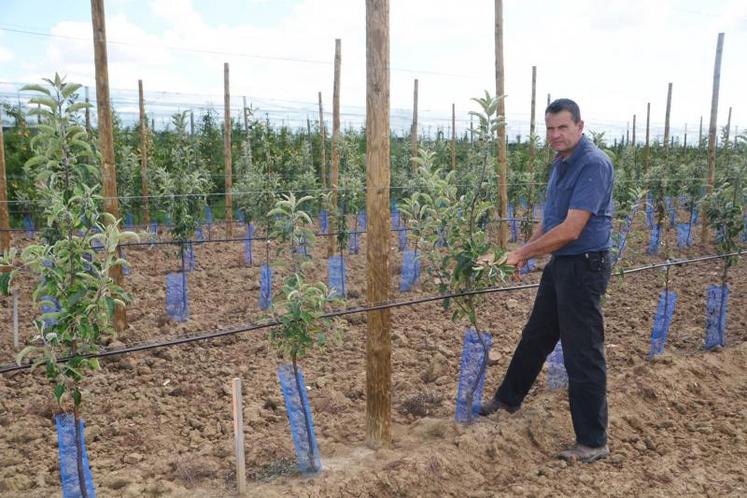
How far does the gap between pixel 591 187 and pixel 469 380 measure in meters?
1.63

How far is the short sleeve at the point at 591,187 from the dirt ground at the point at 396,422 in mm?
1324

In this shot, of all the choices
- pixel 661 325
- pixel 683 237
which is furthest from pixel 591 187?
pixel 683 237

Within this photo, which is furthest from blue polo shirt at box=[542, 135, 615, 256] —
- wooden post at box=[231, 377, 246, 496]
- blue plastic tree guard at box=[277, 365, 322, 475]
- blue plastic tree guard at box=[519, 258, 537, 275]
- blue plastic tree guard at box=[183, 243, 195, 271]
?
blue plastic tree guard at box=[183, 243, 195, 271]

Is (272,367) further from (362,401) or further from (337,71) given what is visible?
(337,71)

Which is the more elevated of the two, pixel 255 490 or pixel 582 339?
pixel 582 339

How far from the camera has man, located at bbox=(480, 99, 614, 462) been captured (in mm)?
3725

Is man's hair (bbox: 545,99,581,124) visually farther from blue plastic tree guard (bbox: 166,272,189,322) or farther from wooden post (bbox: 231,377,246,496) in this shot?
blue plastic tree guard (bbox: 166,272,189,322)

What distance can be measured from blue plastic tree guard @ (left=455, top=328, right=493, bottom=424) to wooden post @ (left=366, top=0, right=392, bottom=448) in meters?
0.63

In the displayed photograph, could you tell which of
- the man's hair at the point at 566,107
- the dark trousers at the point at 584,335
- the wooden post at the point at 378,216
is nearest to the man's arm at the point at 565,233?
the dark trousers at the point at 584,335

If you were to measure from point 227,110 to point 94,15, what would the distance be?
19.6ft

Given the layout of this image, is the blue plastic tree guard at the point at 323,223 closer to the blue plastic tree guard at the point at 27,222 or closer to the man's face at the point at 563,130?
the blue plastic tree guard at the point at 27,222

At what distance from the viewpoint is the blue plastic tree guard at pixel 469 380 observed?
4352 mm

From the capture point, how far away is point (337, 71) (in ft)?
33.9

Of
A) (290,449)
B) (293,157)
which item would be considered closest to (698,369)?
(290,449)
